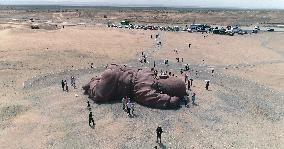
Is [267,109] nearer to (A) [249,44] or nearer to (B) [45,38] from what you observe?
(A) [249,44]

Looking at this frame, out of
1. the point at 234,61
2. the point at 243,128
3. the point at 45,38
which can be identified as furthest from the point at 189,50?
the point at 243,128

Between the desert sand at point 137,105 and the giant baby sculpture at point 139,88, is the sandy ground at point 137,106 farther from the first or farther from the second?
the giant baby sculpture at point 139,88

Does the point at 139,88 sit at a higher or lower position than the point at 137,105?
higher

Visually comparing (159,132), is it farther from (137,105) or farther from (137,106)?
(137,105)

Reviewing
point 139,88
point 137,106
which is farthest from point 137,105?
point 139,88

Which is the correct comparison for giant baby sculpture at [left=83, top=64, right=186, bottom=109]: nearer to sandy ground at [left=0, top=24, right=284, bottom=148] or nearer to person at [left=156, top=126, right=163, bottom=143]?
sandy ground at [left=0, top=24, right=284, bottom=148]

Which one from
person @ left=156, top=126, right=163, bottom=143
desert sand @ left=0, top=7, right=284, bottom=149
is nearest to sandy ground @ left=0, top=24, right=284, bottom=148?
desert sand @ left=0, top=7, right=284, bottom=149

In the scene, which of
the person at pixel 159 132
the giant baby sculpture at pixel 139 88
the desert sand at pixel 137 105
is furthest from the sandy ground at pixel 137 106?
the giant baby sculpture at pixel 139 88

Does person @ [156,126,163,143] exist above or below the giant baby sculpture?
below
